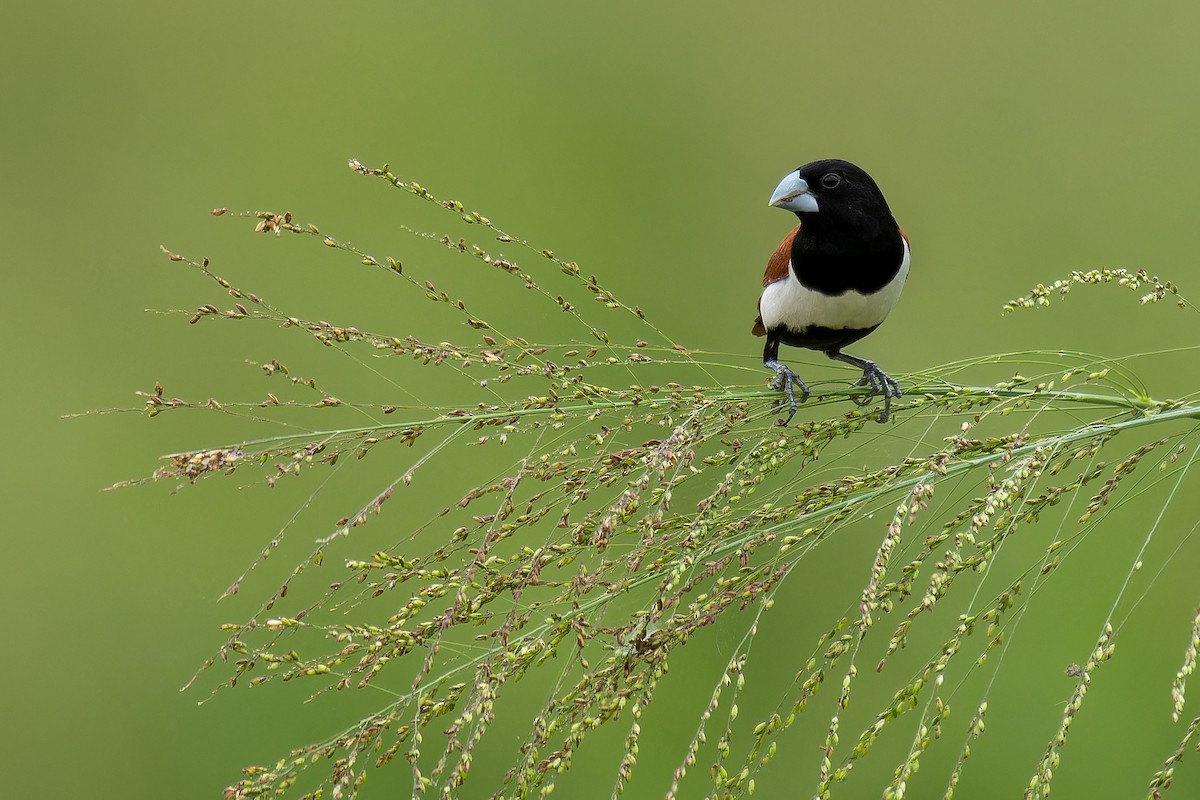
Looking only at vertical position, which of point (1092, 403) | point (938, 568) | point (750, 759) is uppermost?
point (1092, 403)

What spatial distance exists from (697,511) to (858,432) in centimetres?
30

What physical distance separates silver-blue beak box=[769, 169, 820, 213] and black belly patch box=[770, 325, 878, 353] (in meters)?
0.20

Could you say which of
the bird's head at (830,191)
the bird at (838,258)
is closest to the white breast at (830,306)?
the bird at (838,258)

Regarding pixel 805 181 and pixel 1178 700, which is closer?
pixel 1178 700

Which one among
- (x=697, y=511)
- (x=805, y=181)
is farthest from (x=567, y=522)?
(x=805, y=181)

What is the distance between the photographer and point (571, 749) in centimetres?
90

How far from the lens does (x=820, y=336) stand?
5.70 ft

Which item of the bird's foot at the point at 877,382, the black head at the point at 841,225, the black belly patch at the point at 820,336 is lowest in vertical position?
the bird's foot at the point at 877,382

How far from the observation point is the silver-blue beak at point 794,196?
5.18 ft

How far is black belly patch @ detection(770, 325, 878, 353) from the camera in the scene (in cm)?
171

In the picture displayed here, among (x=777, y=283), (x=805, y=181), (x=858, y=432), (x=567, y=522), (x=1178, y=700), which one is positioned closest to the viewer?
(x=1178, y=700)

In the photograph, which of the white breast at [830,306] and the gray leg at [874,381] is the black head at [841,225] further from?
the gray leg at [874,381]

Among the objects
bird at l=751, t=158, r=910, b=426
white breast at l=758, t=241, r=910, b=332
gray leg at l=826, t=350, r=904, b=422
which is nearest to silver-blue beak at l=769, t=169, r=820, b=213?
bird at l=751, t=158, r=910, b=426

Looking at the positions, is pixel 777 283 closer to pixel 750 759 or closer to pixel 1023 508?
pixel 1023 508
